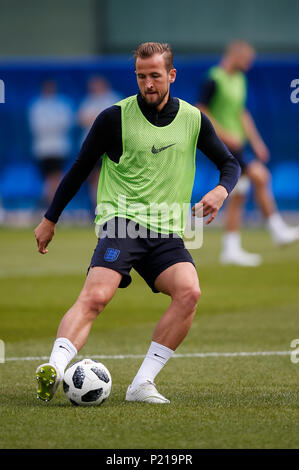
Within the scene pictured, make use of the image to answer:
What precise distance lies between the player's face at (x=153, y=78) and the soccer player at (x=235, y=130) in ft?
26.3

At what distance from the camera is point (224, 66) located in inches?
582

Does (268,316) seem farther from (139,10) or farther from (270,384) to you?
(139,10)

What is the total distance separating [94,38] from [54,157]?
10613 mm

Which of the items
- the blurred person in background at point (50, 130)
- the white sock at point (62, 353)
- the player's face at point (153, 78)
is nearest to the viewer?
the white sock at point (62, 353)

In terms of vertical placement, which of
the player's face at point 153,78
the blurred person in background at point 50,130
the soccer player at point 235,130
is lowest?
the player's face at point 153,78

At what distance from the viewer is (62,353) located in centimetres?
577

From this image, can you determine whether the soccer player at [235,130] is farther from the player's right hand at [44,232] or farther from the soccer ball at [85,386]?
the soccer ball at [85,386]

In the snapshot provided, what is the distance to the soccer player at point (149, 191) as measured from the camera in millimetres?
6078

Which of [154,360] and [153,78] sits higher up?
[153,78]

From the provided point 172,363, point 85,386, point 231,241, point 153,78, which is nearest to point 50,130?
point 231,241

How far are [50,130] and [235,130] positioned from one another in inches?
296

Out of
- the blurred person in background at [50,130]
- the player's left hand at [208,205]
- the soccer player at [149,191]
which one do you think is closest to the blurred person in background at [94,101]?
the blurred person in background at [50,130]

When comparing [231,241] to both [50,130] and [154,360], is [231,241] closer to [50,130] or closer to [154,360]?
[50,130]
